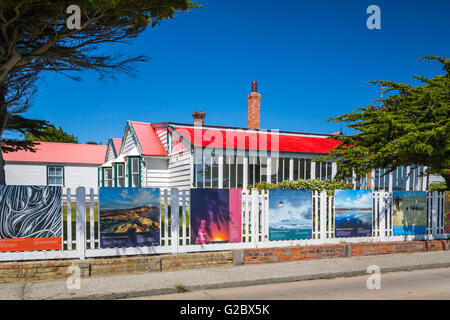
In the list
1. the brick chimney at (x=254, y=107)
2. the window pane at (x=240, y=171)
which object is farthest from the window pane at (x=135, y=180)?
the brick chimney at (x=254, y=107)

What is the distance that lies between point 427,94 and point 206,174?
873 centimetres

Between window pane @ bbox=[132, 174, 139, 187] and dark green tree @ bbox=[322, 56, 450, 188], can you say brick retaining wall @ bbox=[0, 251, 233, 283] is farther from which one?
window pane @ bbox=[132, 174, 139, 187]

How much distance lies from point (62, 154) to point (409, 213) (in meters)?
24.5

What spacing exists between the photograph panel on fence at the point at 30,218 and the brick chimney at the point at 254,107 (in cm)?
1610

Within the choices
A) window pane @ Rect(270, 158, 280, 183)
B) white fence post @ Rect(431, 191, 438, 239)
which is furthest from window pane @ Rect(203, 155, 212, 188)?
white fence post @ Rect(431, 191, 438, 239)

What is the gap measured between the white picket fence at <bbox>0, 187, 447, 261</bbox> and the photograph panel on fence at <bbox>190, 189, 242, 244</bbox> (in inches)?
6.2

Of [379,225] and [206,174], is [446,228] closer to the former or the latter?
[379,225]

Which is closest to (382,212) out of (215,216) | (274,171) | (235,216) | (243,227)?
(243,227)

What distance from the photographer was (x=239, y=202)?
9508mm

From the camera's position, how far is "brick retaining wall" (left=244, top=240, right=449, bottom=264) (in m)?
9.45

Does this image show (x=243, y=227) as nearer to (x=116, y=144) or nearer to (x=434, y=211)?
(x=434, y=211)

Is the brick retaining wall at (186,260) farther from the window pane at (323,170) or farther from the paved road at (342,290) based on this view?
the window pane at (323,170)
